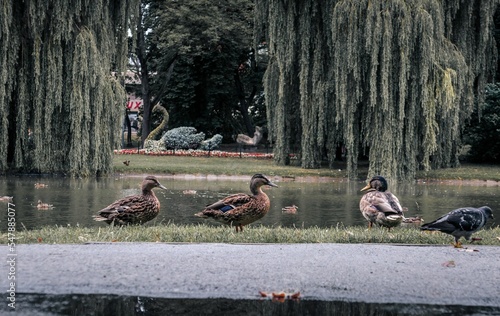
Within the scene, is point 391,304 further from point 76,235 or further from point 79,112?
point 79,112

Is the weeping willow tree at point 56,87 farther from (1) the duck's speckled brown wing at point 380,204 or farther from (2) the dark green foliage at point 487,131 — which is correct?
(2) the dark green foliage at point 487,131

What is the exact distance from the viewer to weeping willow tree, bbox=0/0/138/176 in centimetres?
2250

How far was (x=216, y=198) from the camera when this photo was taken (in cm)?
1962

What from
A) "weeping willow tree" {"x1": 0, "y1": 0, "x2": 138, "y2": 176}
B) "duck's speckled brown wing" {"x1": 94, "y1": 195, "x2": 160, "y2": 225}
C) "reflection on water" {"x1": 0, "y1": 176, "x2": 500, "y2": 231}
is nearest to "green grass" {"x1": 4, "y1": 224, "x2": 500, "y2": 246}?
"duck's speckled brown wing" {"x1": 94, "y1": 195, "x2": 160, "y2": 225}

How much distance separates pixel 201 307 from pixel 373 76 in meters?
18.8

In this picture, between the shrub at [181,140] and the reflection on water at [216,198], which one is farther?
the shrub at [181,140]

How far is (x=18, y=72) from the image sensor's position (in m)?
22.8

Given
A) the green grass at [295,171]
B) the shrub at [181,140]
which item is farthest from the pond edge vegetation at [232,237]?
the shrub at [181,140]

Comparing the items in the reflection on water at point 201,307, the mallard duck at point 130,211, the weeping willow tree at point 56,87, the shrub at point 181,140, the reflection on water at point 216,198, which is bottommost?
the reflection on water at point 216,198

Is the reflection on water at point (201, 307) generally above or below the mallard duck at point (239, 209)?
below

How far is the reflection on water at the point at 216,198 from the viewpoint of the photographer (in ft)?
49.6

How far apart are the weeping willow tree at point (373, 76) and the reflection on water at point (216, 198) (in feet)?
5.54

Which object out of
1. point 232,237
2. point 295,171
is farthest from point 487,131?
point 232,237

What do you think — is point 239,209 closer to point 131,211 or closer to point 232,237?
point 232,237
